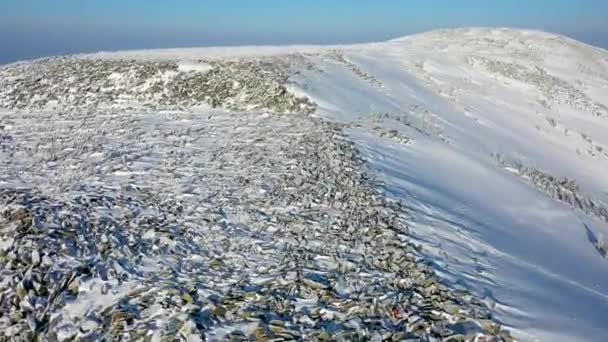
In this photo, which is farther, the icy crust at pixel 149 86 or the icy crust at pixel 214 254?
the icy crust at pixel 149 86

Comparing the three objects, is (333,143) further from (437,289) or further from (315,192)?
(437,289)

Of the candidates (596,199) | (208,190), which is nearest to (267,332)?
(208,190)

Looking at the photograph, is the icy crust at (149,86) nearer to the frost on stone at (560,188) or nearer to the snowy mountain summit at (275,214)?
the snowy mountain summit at (275,214)

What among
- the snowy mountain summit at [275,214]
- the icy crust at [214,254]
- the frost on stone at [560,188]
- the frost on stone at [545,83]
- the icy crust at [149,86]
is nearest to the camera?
the icy crust at [214,254]

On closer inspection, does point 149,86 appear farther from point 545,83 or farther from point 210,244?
point 545,83

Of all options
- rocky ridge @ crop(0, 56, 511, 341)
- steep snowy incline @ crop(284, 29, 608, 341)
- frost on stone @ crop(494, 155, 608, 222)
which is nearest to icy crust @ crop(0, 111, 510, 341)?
rocky ridge @ crop(0, 56, 511, 341)

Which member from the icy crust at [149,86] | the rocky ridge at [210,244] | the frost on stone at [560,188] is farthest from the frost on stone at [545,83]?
the rocky ridge at [210,244]

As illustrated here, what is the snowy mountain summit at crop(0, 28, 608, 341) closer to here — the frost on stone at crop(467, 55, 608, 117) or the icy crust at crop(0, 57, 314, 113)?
the icy crust at crop(0, 57, 314, 113)
